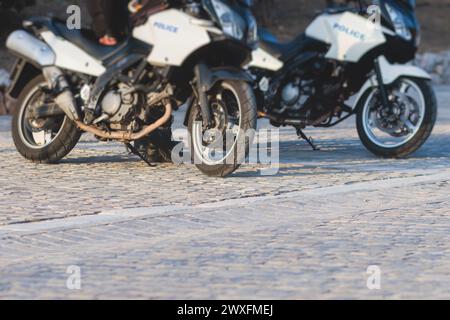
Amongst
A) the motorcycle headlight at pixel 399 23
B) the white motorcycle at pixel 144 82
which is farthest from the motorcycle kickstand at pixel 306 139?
the white motorcycle at pixel 144 82

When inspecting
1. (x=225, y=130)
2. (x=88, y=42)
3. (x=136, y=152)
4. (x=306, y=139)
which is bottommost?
(x=306, y=139)

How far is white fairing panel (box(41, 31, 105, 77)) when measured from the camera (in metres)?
11.1

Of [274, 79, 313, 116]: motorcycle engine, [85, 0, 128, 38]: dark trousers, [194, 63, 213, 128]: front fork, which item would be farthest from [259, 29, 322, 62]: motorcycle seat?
[194, 63, 213, 128]: front fork

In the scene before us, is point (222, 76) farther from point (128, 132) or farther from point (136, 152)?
point (136, 152)

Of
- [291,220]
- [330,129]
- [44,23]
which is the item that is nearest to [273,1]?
[330,129]

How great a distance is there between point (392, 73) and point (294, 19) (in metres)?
16.8

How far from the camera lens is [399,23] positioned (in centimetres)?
1210

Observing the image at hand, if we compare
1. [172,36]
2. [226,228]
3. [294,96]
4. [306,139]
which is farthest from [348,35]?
[226,228]

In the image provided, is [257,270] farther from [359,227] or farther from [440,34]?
[440,34]

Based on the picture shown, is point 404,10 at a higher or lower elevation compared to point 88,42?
higher

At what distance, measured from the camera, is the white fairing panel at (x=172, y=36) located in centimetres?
1046

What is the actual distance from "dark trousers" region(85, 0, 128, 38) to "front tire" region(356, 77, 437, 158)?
7.47ft

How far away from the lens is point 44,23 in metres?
11.4

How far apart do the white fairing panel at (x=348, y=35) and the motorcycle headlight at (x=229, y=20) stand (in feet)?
5.95
